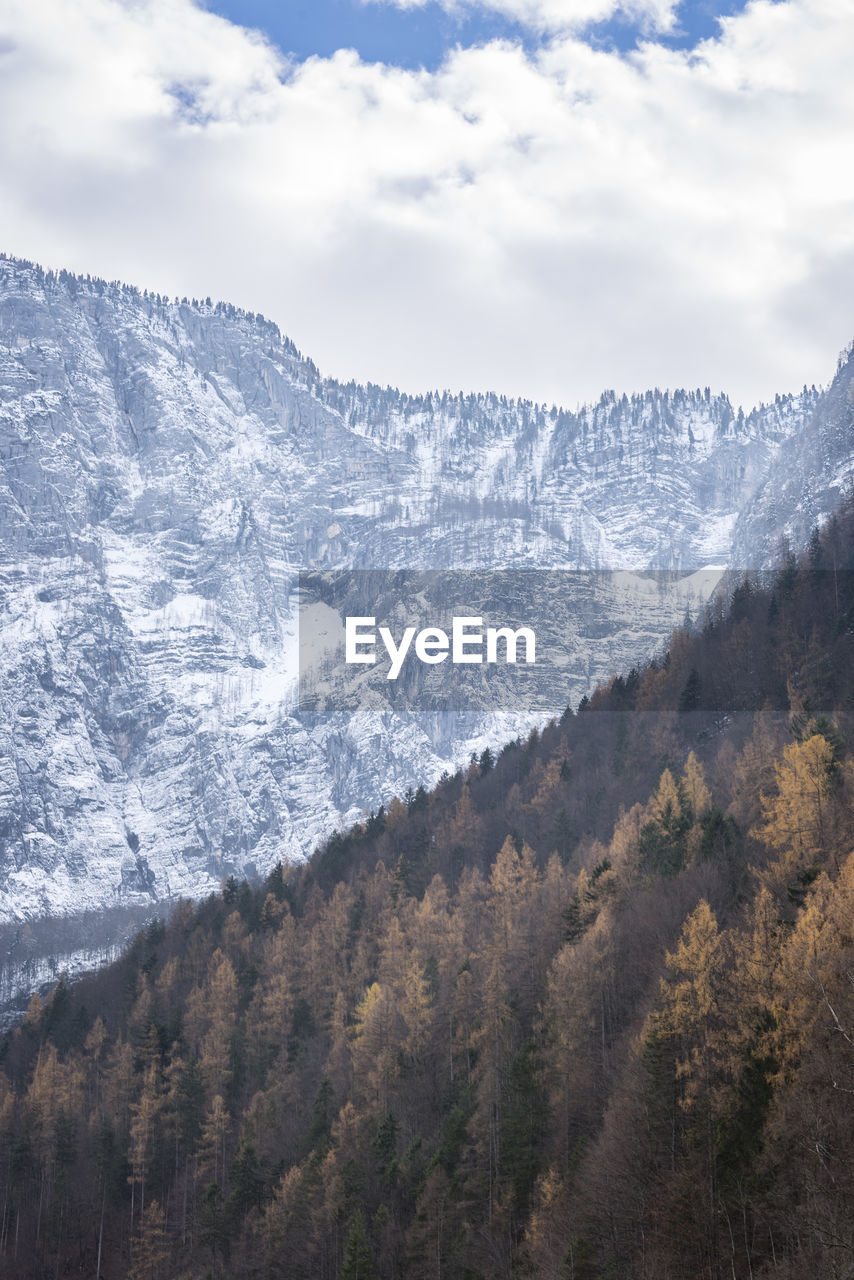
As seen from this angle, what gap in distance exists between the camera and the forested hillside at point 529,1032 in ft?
161

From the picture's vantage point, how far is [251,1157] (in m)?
83.6

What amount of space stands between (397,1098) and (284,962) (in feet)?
131

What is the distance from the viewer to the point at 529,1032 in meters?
74.4

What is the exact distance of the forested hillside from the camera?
1927 inches

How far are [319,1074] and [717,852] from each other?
137 ft

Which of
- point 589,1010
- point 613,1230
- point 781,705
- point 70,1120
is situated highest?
point 781,705

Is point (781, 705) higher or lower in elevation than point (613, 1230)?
higher

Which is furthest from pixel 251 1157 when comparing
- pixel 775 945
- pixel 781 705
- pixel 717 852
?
pixel 781 705

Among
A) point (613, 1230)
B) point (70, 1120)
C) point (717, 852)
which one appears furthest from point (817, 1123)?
point (70, 1120)

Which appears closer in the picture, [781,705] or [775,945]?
[775,945]

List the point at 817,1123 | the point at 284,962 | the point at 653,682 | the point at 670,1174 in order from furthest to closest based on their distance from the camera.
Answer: the point at 653,682 < the point at 284,962 < the point at 670,1174 < the point at 817,1123

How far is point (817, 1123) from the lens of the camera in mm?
41938

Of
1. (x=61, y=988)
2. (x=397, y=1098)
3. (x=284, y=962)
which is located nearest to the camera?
(x=397, y=1098)

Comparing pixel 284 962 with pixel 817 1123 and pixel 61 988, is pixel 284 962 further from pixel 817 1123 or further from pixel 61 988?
pixel 817 1123
